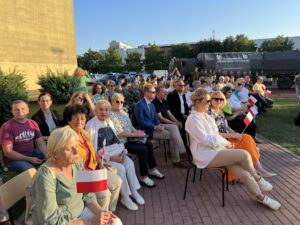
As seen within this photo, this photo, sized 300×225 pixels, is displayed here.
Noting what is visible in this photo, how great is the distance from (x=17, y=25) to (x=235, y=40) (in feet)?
137

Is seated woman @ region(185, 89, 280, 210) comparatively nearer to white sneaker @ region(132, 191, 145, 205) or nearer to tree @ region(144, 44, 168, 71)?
white sneaker @ region(132, 191, 145, 205)

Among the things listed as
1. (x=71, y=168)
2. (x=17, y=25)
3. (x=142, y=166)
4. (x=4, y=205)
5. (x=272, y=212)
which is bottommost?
(x=272, y=212)

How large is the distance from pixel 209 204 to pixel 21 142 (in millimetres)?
2683

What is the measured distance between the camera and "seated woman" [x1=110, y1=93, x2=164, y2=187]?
493 centimetres

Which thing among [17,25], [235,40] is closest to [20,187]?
[17,25]

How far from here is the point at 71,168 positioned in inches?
97.2

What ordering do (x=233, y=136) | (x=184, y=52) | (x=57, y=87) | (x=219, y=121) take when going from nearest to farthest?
(x=233, y=136), (x=219, y=121), (x=57, y=87), (x=184, y=52)

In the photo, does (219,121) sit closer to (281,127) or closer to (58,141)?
(58,141)

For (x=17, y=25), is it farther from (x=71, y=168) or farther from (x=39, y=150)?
(x=71, y=168)

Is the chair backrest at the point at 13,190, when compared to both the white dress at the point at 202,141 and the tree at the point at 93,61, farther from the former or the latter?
the tree at the point at 93,61

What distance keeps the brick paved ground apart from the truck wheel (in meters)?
20.8

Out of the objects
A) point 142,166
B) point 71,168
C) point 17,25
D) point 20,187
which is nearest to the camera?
point 71,168

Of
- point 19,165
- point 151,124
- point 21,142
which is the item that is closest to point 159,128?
point 151,124

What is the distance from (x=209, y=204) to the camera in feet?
14.1
